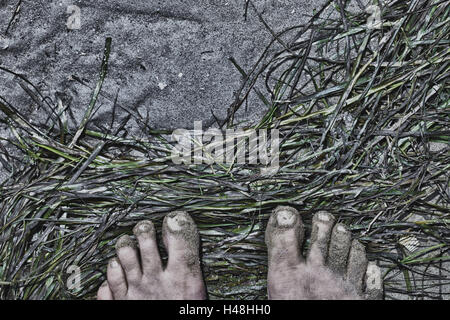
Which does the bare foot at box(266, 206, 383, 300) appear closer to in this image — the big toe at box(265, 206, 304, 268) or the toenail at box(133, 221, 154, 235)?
the big toe at box(265, 206, 304, 268)

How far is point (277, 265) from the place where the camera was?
127 cm

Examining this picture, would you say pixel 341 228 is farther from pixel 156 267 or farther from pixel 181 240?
pixel 156 267

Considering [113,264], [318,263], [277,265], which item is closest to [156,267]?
[113,264]

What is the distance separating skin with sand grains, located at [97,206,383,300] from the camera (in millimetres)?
1238

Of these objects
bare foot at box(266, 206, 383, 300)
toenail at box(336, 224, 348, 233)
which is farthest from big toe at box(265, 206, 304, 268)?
toenail at box(336, 224, 348, 233)

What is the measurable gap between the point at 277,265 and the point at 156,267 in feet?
1.39

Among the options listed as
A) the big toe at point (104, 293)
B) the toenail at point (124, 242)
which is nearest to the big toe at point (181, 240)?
the toenail at point (124, 242)

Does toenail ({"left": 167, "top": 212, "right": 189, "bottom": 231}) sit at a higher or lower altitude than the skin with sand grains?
higher

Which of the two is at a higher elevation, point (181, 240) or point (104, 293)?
point (181, 240)

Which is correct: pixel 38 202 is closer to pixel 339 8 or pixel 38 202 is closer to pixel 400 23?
pixel 339 8

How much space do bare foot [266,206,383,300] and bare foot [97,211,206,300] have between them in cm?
27

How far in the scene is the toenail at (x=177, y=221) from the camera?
123 centimetres
